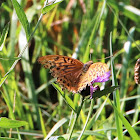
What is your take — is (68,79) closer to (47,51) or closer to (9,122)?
(9,122)

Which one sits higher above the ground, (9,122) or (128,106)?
(9,122)

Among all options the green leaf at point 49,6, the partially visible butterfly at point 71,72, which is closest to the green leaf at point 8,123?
the partially visible butterfly at point 71,72

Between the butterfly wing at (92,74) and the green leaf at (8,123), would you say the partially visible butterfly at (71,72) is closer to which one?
the butterfly wing at (92,74)

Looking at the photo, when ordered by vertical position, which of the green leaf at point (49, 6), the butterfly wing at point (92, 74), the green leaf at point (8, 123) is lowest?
the green leaf at point (8, 123)

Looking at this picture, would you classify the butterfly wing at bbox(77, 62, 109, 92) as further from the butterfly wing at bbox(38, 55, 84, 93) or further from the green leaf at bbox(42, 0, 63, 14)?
the green leaf at bbox(42, 0, 63, 14)

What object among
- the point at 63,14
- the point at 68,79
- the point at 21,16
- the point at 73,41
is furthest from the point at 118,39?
the point at 21,16

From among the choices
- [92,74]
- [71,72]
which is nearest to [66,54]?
[71,72]

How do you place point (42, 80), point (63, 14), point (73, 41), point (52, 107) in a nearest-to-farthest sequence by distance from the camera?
point (52, 107) < point (42, 80) < point (73, 41) < point (63, 14)

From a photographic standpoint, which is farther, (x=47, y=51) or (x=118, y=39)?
(x=118, y=39)
